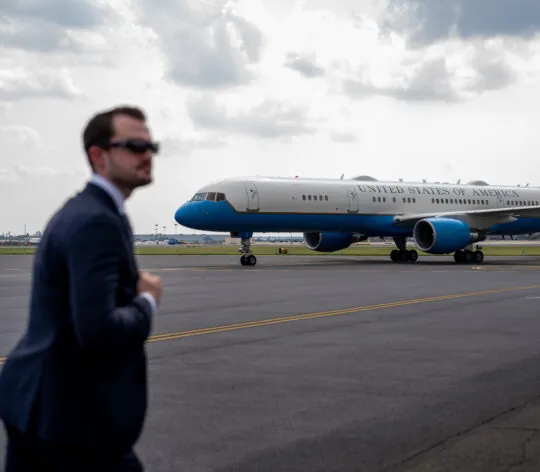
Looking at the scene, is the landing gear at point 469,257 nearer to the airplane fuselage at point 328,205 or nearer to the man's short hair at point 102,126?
the airplane fuselage at point 328,205

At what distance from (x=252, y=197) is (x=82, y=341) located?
1147 inches

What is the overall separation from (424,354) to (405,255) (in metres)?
29.8

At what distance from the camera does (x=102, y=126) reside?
108 inches

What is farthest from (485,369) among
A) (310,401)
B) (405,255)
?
(405,255)

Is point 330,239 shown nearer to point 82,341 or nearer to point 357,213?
point 357,213

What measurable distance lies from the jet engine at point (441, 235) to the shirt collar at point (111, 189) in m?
30.4

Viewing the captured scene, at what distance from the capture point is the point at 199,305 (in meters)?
15.6

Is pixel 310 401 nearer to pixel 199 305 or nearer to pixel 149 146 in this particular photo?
pixel 149 146

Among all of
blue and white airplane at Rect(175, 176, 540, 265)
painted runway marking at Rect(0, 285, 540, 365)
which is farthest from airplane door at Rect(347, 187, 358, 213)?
painted runway marking at Rect(0, 285, 540, 365)

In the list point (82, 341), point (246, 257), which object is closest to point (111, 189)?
point (82, 341)

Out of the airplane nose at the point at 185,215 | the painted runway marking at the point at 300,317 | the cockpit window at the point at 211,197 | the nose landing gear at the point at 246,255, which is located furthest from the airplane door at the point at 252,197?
the painted runway marking at the point at 300,317

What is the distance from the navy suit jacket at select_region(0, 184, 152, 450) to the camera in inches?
98.1

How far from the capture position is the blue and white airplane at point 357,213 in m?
31.4

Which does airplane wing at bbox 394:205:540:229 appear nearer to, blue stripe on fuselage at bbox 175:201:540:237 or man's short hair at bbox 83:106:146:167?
blue stripe on fuselage at bbox 175:201:540:237
